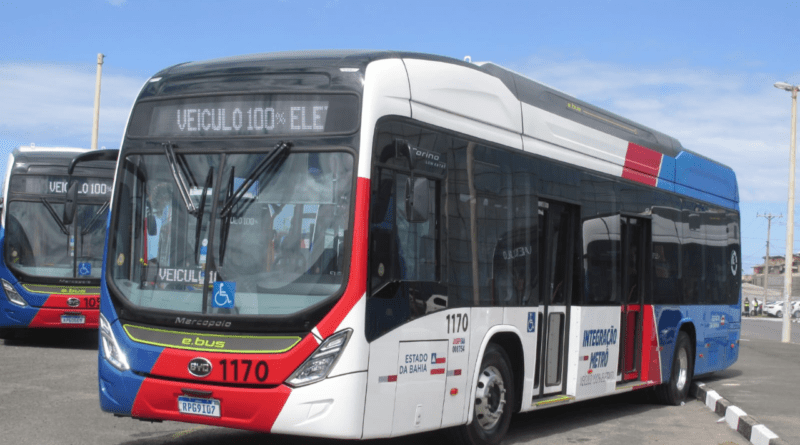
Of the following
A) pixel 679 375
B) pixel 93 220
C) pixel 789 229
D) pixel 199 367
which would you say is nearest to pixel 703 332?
pixel 679 375

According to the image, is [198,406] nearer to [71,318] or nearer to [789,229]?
[71,318]

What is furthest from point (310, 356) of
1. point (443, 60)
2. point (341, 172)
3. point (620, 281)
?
point (620, 281)

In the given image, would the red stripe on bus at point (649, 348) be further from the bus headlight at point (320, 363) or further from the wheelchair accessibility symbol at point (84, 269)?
A: the wheelchair accessibility symbol at point (84, 269)

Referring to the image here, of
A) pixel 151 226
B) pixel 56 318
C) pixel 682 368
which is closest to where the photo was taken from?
pixel 151 226

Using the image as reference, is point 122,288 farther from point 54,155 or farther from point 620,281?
point 54,155

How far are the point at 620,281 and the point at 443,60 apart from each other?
442cm

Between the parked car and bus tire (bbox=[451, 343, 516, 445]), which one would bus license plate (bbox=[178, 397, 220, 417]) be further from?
the parked car

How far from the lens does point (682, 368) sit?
44.4 feet

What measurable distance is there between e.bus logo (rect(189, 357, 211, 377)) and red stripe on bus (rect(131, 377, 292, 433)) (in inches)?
3.3

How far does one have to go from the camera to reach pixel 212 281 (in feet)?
22.8

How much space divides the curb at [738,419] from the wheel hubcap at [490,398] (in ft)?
8.69

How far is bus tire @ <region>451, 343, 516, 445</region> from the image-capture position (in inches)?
321

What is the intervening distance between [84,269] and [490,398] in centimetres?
1063

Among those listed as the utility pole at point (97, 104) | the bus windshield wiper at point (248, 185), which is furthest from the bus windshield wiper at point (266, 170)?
the utility pole at point (97, 104)
